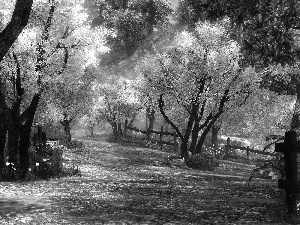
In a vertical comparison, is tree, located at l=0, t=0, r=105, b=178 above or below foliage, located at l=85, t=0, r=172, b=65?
below

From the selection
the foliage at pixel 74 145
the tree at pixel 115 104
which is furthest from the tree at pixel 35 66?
the tree at pixel 115 104

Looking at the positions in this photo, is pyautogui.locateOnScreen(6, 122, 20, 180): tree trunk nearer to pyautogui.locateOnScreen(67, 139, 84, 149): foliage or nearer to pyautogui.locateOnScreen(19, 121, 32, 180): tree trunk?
pyautogui.locateOnScreen(19, 121, 32, 180): tree trunk

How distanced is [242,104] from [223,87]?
10.4ft

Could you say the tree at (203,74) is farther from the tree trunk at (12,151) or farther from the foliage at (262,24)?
the foliage at (262,24)

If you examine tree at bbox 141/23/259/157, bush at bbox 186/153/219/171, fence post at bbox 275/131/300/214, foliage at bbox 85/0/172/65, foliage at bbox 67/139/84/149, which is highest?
foliage at bbox 85/0/172/65

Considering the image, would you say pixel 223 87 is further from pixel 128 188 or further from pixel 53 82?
pixel 128 188

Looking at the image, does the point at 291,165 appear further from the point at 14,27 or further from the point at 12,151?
the point at 12,151

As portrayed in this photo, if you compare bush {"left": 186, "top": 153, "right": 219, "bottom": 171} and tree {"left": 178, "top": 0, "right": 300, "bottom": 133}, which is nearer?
tree {"left": 178, "top": 0, "right": 300, "bottom": 133}

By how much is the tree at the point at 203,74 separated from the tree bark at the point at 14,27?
67.6 ft

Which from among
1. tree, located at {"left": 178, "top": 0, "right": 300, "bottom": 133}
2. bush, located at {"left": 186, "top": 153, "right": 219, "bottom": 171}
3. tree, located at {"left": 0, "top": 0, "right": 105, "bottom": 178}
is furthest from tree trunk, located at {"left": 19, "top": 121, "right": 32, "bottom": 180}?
bush, located at {"left": 186, "top": 153, "right": 219, "bottom": 171}

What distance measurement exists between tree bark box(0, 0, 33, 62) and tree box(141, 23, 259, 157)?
20.6 m

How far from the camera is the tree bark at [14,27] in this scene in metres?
9.52

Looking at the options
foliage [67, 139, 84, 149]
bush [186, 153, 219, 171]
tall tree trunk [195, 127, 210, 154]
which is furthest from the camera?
foliage [67, 139, 84, 149]

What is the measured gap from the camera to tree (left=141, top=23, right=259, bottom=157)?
97.8ft
